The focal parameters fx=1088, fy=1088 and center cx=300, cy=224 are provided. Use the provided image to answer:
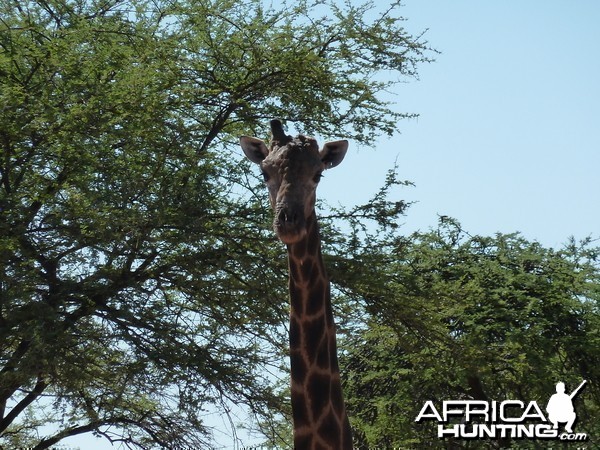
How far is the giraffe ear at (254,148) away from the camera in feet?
30.0

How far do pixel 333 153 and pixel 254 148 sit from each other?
716mm

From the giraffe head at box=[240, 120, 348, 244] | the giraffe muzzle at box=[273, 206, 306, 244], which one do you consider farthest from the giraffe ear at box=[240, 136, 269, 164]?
the giraffe muzzle at box=[273, 206, 306, 244]

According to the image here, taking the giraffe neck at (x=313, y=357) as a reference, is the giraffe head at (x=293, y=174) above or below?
above

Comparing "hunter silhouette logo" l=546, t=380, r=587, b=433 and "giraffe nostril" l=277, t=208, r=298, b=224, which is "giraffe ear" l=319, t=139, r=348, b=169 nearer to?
"giraffe nostril" l=277, t=208, r=298, b=224

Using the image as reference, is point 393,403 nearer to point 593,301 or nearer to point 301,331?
point 593,301

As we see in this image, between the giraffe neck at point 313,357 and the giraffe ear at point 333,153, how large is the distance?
769 mm

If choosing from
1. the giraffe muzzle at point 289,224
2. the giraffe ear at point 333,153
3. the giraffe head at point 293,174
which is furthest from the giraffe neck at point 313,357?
the giraffe ear at point 333,153

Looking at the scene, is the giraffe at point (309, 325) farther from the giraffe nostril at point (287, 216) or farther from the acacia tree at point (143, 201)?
the acacia tree at point (143, 201)

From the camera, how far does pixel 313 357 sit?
813cm

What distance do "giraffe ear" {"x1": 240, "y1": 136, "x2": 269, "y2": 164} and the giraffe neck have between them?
114 cm

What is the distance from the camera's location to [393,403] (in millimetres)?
21953

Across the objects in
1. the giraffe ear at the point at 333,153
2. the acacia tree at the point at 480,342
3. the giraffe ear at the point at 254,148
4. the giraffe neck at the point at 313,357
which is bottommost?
the giraffe neck at the point at 313,357

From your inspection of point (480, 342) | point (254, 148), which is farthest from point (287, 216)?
point (480, 342)

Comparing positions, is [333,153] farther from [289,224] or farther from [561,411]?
[561,411]
